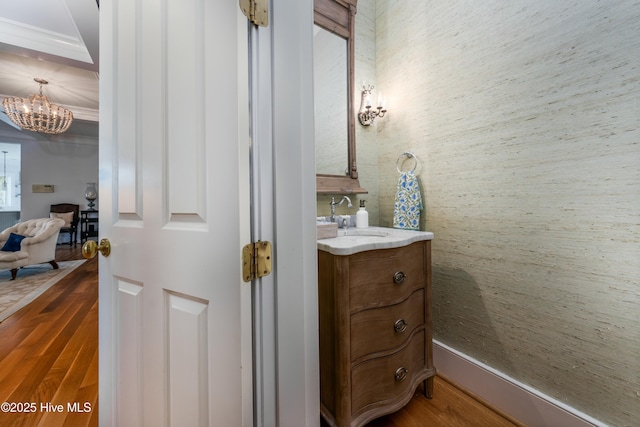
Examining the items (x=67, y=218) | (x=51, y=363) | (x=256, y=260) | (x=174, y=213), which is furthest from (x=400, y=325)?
(x=67, y=218)

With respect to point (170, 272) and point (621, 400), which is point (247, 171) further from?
point (621, 400)

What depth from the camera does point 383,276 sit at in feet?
3.56

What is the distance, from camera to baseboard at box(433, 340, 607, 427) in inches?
42.6

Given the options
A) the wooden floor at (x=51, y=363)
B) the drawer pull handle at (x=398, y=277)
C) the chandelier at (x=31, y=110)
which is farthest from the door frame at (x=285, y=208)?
the chandelier at (x=31, y=110)

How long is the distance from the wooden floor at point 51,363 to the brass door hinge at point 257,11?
1.83m

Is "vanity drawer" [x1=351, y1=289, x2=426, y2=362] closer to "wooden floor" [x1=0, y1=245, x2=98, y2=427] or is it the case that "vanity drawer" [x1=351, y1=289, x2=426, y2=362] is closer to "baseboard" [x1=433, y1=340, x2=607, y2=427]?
"baseboard" [x1=433, y1=340, x2=607, y2=427]

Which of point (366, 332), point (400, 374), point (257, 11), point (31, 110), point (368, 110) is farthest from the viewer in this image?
point (31, 110)

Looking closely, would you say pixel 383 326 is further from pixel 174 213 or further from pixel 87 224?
pixel 87 224

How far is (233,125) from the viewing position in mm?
595

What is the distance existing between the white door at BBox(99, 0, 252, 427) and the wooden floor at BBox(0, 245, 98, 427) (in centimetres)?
65

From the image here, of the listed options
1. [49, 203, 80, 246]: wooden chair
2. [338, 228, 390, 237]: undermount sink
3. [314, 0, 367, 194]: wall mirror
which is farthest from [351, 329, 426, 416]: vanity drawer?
[49, 203, 80, 246]: wooden chair

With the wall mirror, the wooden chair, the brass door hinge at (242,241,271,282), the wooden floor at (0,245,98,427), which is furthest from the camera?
the wooden chair

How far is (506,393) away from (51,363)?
8.85ft

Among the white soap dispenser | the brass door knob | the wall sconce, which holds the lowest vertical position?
the brass door knob
